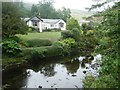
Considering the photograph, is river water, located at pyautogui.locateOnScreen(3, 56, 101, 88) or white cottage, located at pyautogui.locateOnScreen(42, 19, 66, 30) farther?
white cottage, located at pyautogui.locateOnScreen(42, 19, 66, 30)

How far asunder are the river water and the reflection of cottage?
87.9 feet

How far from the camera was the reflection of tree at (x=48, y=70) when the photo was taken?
27969mm

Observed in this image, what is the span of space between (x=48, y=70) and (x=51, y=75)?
2820mm

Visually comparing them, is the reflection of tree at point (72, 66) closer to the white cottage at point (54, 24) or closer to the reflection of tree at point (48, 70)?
the reflection of tree at point (48, 70)

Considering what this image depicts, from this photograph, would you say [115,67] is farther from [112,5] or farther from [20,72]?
[20,72]

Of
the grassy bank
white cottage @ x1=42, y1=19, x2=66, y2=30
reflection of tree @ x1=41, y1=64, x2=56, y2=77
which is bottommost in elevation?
reflection of tree @ x1=41, y1=64, x2=56, y2=77

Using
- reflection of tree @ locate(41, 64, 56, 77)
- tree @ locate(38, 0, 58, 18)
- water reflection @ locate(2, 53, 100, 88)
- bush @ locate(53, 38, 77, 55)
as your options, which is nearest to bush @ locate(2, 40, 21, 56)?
water reflection @ locate(2, 53, 100, 88)

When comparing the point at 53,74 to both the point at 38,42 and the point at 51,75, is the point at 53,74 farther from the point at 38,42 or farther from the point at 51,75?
the point at 38,42

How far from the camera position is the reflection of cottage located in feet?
204

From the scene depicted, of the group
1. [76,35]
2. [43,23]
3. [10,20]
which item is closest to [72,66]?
[10,20]

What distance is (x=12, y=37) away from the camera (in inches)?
1469

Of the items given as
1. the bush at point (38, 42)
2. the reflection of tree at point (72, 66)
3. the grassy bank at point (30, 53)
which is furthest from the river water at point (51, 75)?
the bush at point (38, 42)

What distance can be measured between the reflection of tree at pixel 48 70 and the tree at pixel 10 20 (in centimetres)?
690

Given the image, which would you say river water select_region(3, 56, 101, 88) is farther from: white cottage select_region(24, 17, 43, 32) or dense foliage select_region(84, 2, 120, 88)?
white cottage select_region(24, 17, 43, 32)
